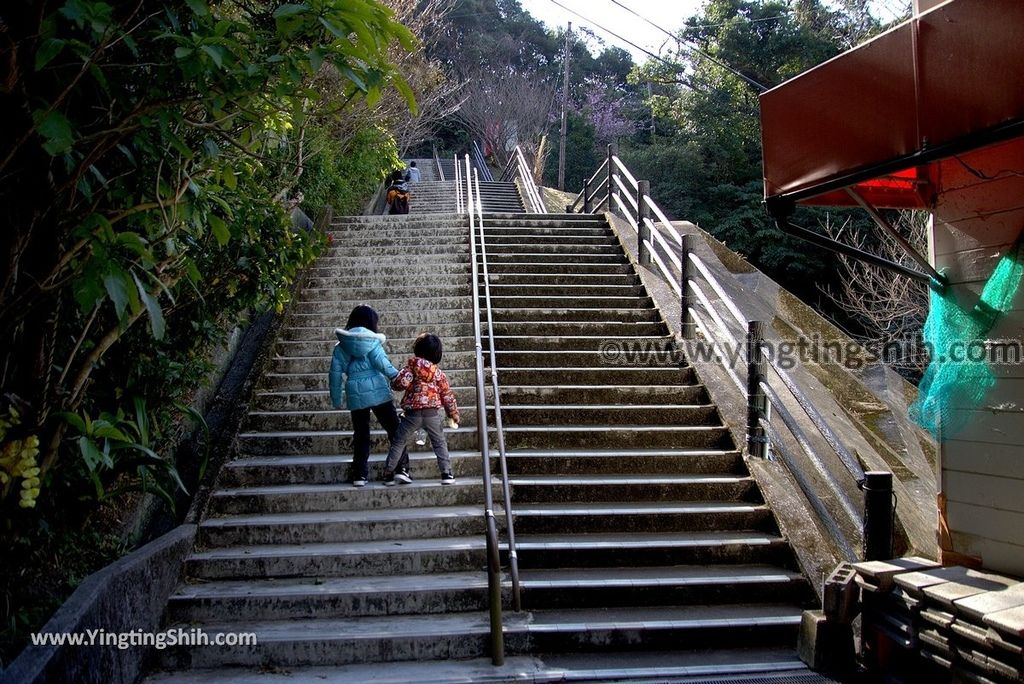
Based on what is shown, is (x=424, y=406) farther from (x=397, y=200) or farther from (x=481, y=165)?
(x=481, y=165)

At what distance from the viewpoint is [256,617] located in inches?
168

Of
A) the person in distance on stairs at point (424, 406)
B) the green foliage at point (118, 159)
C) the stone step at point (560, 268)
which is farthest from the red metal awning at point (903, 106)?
the stone step at point (560, 268)

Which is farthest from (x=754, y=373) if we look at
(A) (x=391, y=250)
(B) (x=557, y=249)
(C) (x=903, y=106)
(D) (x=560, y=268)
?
(A) (x=391, y=250)

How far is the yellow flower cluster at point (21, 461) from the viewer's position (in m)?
3.20

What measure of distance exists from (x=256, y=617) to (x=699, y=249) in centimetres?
697

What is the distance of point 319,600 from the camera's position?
4312mm

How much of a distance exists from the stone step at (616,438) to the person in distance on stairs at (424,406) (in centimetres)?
67

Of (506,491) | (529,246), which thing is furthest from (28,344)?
(529,246)

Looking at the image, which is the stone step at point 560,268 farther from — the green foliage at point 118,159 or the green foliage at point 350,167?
the green foliage at point 118,159

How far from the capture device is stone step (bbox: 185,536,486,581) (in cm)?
460

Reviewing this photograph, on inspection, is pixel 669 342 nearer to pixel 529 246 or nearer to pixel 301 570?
pixel 529 246

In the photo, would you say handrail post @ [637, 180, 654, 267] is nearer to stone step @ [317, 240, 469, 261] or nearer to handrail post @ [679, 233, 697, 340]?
handrail post @ [679, 233, 697, 340]

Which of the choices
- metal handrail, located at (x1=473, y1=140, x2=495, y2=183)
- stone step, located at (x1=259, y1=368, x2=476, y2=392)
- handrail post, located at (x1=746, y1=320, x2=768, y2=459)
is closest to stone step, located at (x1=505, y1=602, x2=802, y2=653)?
handrail post, located at (x1=746, y1=320, x2=768, y2=459)

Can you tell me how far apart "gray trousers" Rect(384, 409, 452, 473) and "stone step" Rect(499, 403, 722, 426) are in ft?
2.94
